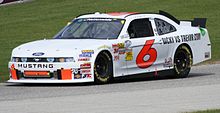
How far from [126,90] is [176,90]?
86 cm

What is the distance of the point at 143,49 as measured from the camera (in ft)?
55.0

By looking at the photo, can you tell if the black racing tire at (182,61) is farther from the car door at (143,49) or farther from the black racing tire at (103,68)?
the black racing tire at (103,68)

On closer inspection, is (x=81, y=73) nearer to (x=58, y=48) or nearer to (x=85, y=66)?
(x=85, y=66)

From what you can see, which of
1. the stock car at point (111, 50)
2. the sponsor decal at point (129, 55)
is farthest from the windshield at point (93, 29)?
the sponsor decal at point (129, 55)

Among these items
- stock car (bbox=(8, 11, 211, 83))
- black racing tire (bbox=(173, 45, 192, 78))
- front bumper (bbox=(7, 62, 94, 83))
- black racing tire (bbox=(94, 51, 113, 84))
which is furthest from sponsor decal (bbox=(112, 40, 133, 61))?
black racing tire (bbox=(173, 45, 192, 78))

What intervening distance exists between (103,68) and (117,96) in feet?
8.45

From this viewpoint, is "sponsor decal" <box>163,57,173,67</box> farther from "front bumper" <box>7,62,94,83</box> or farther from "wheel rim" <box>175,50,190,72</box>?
"front bumper" <box>7,62,94,83</box>

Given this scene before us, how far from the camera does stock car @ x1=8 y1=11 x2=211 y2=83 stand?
15453 millimetres

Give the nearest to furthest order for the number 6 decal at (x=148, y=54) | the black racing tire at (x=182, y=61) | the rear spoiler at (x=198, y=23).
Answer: the number 6 decal at (x=148, y=54)
the black racing tire at (x=182, y=61)
the rear spoiler at (x=198, y=23)

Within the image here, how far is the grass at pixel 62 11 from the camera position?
3184 centimetres

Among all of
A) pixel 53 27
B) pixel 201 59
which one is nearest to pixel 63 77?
pixel 201 59

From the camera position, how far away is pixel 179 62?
1769 centimetres

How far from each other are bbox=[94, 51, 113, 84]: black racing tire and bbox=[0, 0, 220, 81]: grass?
44.4 ft

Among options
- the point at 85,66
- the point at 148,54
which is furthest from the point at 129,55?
the point at 85,66
